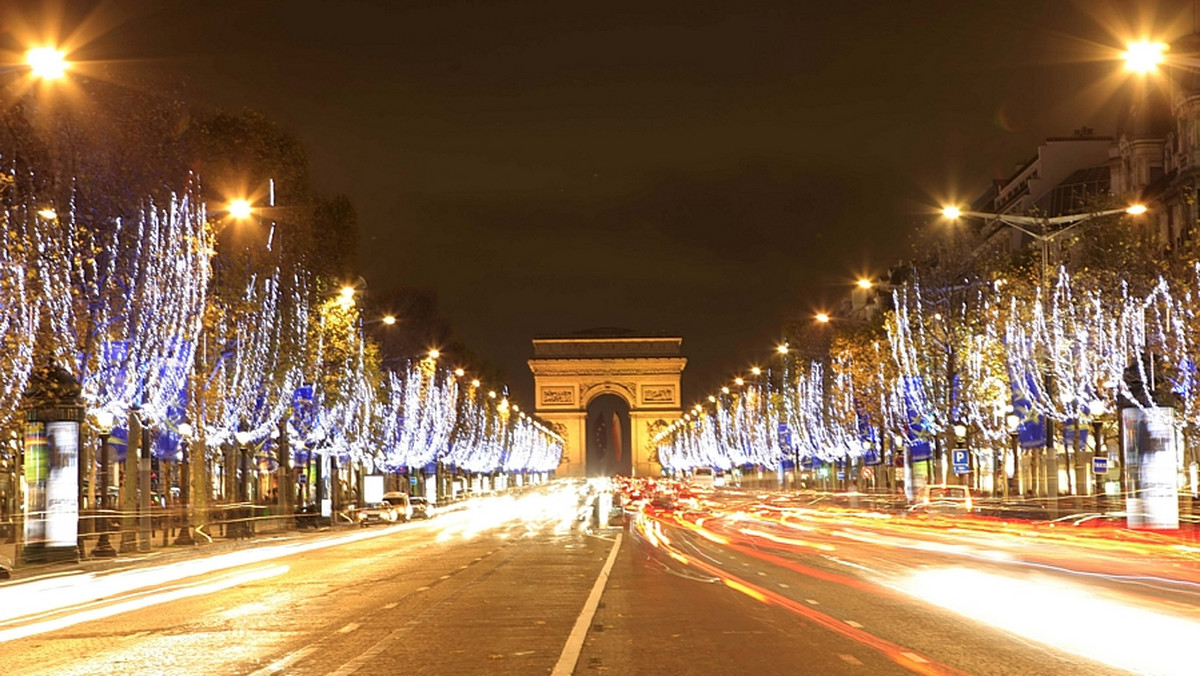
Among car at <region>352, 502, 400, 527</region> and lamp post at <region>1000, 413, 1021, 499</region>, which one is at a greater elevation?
lamp post at <region>1000, 413, 1021, 499</region>

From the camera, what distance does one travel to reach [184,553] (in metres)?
40.4

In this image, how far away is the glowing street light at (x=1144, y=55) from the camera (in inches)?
898

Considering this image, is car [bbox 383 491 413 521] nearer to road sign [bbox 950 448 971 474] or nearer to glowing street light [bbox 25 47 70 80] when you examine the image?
road sign [bbox 950 448 971 474]

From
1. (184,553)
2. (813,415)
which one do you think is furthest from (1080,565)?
(813,415)

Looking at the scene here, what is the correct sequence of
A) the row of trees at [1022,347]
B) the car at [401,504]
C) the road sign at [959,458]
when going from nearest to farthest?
the row of trees at [1022,347] → the road sign at [959,458] → the car at [401,504]

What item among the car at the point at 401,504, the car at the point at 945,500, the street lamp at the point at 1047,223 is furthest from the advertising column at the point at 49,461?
the car at the point at 401,504

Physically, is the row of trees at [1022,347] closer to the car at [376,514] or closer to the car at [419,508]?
the car at [419,508]

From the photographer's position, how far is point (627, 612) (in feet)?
62.6

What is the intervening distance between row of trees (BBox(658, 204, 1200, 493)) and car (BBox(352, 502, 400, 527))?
2359 centimetres

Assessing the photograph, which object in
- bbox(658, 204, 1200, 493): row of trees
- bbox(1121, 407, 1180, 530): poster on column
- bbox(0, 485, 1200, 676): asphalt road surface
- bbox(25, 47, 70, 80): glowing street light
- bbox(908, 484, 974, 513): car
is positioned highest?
bbox(25, 47, 70, 80): glowing street light

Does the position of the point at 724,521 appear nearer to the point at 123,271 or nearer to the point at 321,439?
the point at 321,439

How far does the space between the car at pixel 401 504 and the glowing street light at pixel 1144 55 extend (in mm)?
54455

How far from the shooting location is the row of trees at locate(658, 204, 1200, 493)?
44.1 m

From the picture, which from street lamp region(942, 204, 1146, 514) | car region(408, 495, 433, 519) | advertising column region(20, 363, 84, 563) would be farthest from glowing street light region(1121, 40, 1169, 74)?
car region(408, 495, 433, 519)
